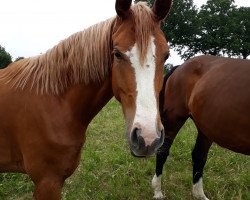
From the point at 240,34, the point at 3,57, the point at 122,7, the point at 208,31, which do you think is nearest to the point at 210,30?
the point at 208,31

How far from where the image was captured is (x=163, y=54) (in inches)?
92.1

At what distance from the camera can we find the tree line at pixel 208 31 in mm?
41469

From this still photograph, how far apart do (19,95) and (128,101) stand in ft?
3.54

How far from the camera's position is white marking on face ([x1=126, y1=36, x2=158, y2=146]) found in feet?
6.77

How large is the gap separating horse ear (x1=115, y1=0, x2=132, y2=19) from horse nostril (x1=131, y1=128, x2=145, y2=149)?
2.90 ft

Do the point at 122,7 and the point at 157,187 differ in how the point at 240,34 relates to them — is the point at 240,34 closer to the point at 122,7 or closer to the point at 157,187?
the point at 157,187

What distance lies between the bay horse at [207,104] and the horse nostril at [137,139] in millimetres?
2276

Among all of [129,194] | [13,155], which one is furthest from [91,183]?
[13,155]

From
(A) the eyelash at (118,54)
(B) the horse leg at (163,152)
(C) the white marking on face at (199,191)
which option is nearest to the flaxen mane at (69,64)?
(A) the eyelash at (118,54)

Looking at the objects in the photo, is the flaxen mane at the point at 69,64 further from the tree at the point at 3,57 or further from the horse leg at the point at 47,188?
the tree at the point at 3,57

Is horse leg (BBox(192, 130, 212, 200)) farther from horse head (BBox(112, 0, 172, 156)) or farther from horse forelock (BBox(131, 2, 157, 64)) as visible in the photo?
horse forelock (BBox(131, 2, 157, 64))

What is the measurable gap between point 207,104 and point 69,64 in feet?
7.56

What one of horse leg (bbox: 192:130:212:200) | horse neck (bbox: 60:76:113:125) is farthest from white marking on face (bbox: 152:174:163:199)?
horse neck (bbox: 60:76:113:125)

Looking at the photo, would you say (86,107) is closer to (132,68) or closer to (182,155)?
(132,68)
